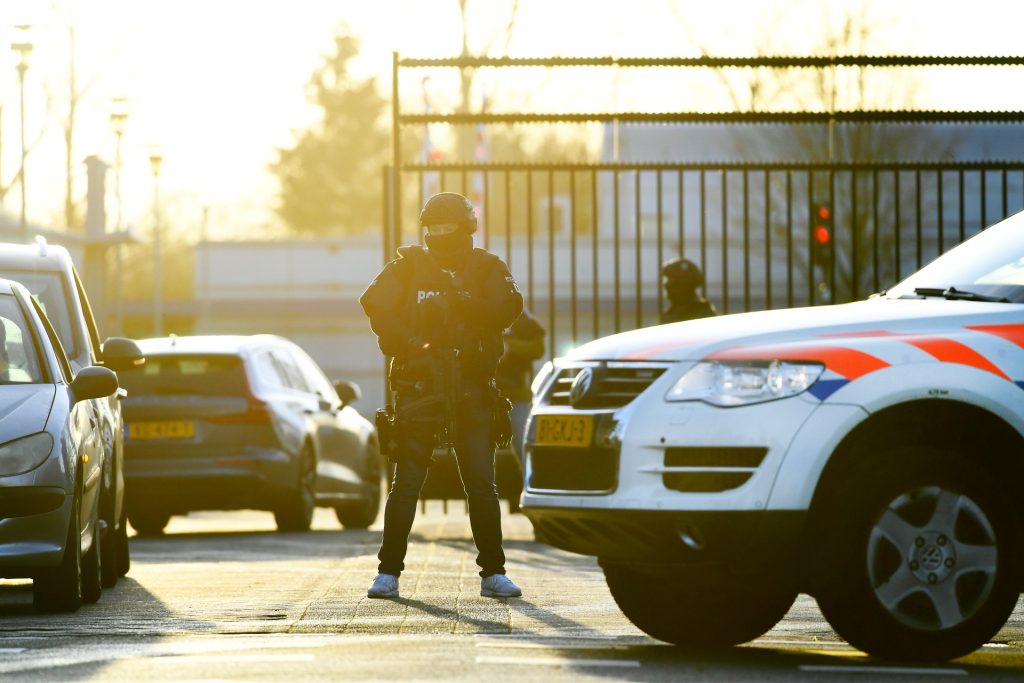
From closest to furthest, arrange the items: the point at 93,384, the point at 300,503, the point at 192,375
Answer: the point at 93,384 < the point at 192,375 < the point at 300,503

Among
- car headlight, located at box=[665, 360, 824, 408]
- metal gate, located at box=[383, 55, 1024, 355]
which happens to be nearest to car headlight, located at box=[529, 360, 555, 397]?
car headlight, located at box=[665, 360, 824, 408]

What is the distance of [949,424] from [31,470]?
397cm

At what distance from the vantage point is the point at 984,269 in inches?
308

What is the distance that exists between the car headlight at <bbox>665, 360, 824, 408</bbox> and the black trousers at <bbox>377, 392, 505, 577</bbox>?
2452mm

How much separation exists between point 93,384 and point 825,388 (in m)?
4.06

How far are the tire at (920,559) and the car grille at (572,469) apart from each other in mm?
780

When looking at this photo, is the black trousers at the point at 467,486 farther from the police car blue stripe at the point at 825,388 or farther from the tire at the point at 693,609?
the police car blue stripe at the point at 825,388

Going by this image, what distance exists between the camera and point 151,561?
12961 millimetres

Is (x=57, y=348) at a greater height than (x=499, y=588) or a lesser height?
greater

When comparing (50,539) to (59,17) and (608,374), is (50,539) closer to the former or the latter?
(608,374)

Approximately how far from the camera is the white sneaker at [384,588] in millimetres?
9227

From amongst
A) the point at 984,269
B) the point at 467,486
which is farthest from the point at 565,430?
the point at 467,486

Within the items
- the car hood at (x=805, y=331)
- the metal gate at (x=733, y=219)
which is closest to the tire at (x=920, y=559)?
the car hood at (x=805, y=331)

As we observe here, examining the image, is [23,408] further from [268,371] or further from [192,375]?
[268,371]
